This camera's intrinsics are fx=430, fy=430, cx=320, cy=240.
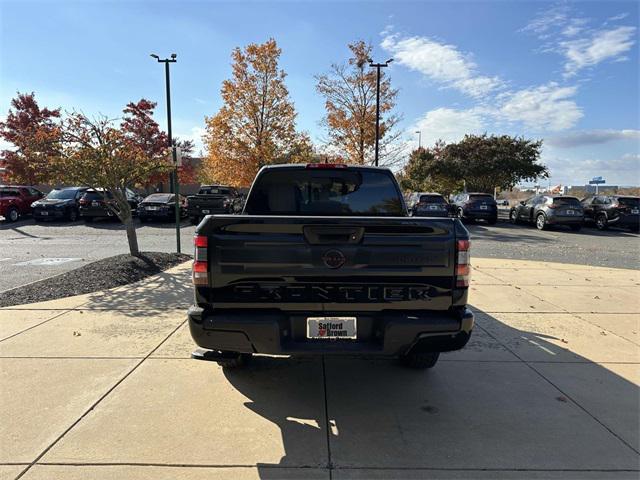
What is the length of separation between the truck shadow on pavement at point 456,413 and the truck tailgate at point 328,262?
90cm

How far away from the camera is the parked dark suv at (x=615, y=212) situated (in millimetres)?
18875

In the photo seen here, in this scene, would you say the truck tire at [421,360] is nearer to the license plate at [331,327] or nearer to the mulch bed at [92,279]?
the license plate at [331,327]

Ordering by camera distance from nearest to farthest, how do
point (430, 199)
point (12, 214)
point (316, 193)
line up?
point (316, 193), point (430, 199), point (12, 214)

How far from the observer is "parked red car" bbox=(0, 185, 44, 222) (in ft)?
67.4

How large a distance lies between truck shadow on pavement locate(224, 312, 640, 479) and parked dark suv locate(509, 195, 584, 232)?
51.5ft

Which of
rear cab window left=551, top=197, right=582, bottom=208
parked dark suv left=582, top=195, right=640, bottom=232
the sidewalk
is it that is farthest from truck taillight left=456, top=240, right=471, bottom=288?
parked dark suv left=582, top=195, right=640, bottom=232

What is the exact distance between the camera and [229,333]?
2.98m

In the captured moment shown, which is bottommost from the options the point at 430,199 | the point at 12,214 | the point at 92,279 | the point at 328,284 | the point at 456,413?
the point at 456,413

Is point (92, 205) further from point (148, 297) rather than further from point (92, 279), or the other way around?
point (148, 297)

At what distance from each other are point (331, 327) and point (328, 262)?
0.46 metres

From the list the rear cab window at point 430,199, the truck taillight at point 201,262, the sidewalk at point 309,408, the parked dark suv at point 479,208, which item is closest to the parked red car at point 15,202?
the sidewalk at point 309,408

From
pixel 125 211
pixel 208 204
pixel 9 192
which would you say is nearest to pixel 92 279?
pixel 125 211

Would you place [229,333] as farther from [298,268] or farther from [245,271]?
[298,268]

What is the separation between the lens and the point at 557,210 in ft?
61.6
